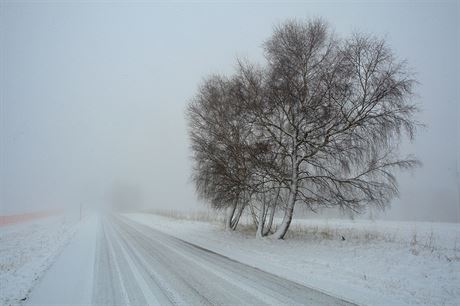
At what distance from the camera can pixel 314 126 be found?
53.8ft

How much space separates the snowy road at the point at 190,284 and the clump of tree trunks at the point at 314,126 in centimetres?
708

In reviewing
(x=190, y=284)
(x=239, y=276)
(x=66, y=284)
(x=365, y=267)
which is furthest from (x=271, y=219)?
(x=66, y=284)

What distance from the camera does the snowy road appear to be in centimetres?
654

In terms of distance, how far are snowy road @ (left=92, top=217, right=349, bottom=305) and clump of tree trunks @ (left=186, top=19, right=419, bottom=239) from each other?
7.08 m

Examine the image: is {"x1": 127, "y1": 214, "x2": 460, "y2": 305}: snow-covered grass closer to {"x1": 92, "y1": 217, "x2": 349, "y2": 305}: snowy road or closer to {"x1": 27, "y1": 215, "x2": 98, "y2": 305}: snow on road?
{"x1": 92, "y1": 217, "x2": 349, "y2": 305}: snowy road

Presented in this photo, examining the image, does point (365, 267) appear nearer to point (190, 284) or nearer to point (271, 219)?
point (190, 284)

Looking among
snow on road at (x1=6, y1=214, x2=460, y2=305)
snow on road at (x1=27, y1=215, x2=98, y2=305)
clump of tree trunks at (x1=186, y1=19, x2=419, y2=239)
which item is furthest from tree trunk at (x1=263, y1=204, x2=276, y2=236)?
snow on road at (x1=27, y1=215, x2=98, y2=305)

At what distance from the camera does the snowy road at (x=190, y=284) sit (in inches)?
258

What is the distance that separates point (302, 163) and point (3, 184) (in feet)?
405

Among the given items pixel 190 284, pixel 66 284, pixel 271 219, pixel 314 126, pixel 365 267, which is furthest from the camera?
pixel 271 219

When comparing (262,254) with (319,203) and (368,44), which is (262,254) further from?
(368,44)

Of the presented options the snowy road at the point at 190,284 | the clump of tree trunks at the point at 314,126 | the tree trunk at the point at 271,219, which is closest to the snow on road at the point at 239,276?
the snowy road at the point at 190,284

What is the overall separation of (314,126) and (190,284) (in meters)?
11.2

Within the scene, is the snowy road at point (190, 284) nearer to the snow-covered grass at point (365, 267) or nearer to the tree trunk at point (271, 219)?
the snow-covered grass at point (365, 267)
